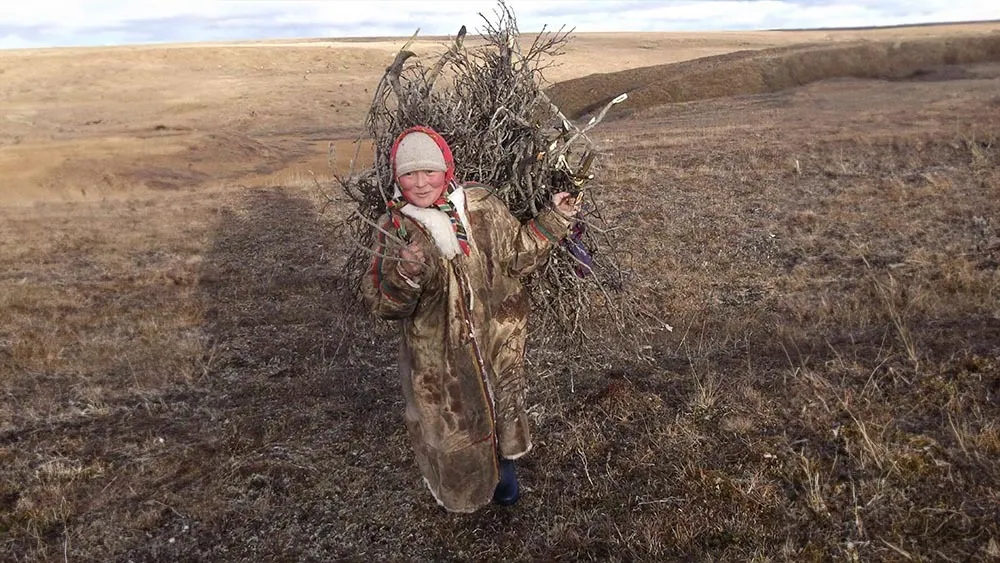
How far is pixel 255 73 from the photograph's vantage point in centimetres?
4266

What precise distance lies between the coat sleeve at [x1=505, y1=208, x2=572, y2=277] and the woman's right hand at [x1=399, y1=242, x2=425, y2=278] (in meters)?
0.53

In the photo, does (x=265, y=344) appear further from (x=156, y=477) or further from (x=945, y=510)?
(x=945, y=510)

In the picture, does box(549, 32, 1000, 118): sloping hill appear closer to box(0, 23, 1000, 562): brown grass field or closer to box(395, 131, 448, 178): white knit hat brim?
box(0, 23, 1000, 562): brown grass field

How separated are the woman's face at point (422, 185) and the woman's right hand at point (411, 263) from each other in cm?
26

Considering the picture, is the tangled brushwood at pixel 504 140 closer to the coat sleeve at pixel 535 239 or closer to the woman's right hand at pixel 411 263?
the coat sleeve at pixel 535 239

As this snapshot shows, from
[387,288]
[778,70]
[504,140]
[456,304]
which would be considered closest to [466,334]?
[456,304]

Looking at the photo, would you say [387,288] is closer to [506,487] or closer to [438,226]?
[438,226]

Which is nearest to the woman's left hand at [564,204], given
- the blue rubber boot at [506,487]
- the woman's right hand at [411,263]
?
the woman's right hand at [411,263]

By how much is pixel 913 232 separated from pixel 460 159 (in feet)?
20.7

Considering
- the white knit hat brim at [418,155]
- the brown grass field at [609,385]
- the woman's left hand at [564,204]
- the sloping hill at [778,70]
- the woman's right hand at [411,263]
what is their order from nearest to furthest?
the woman's right hand at [411,263]
the white knit hat brim at [418,155]
the woman's left hand at [564,204]
the brown grass field at [609,385]
the sloping hill at [778,70]

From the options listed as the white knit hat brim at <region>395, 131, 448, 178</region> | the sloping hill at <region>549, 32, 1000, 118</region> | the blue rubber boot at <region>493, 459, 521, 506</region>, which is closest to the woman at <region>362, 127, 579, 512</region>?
the white knit hat brim at <region>395, 131, 448, 178</region>

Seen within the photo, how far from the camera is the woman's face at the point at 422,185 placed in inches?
106

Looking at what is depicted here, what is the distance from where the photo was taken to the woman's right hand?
251 centimetres

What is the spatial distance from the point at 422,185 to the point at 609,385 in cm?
221
